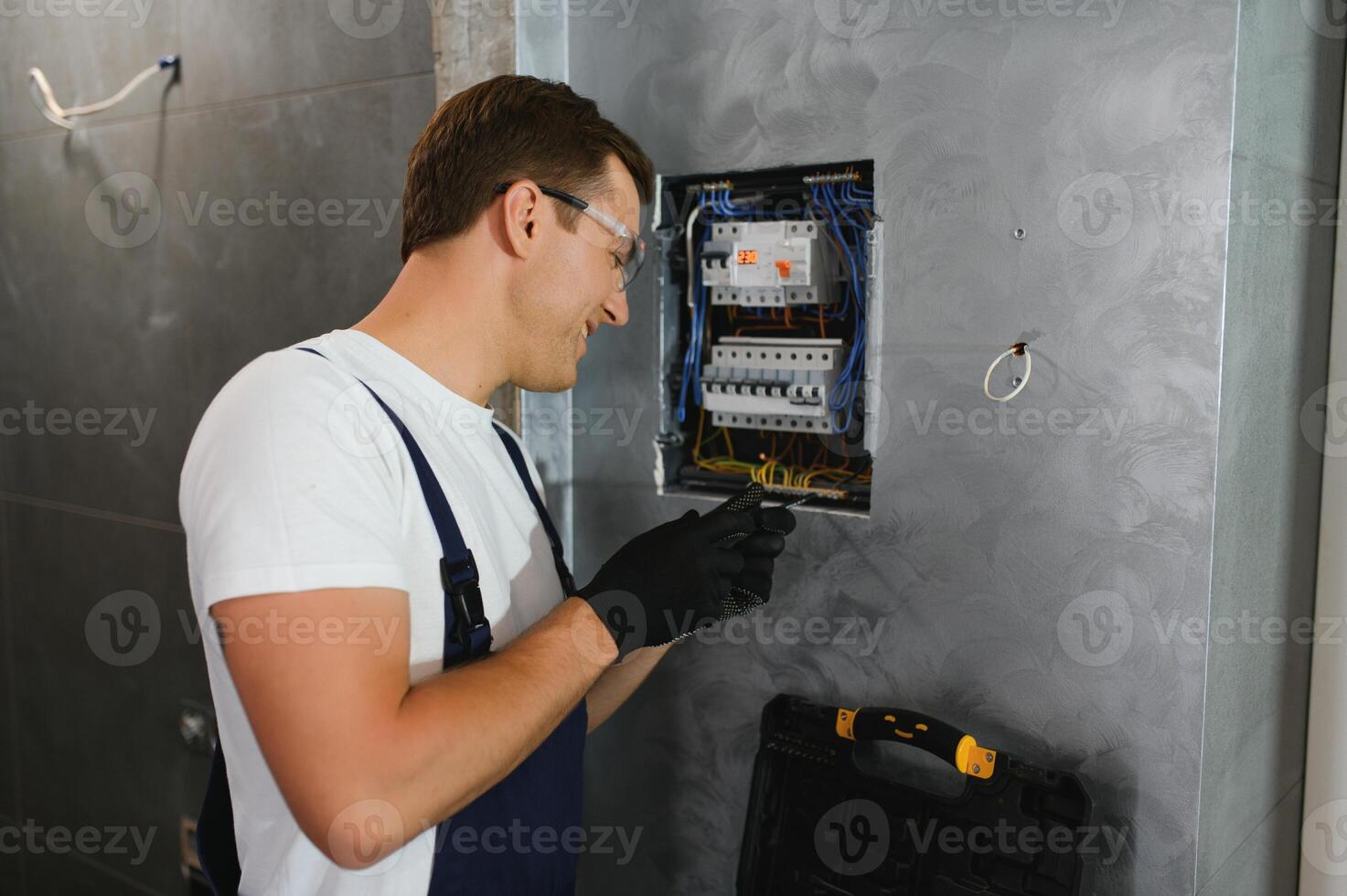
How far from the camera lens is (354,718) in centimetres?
85

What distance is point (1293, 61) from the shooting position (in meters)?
1.24

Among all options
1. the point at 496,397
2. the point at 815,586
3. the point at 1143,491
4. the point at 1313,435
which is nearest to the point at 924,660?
the point at 815,586

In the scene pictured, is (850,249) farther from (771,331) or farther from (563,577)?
(563,577)

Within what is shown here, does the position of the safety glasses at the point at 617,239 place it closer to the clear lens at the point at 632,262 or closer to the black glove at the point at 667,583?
the clear lens at the point at 632,262

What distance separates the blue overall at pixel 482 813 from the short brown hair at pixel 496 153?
0.24 m

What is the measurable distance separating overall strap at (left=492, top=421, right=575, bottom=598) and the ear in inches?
11.9

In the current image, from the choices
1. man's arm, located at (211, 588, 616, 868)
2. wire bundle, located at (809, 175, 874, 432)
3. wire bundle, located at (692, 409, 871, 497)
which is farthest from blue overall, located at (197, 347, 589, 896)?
wire bundle, located at (809, 175, 874, 432)

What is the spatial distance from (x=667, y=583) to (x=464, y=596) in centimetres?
24

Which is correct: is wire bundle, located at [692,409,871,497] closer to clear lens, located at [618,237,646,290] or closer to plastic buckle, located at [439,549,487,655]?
clear lens, located at [618,237,646,290]

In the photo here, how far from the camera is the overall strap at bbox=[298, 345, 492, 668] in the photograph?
3.38 feet

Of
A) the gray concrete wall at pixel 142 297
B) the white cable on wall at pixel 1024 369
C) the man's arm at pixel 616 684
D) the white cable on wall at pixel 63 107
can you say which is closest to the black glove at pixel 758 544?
the man's arm at pixel 616 684

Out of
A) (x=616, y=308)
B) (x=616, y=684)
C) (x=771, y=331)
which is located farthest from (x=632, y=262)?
(x=616, y=684)

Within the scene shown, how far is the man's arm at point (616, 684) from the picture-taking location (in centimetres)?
140

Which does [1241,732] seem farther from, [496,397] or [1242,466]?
[496,397]
